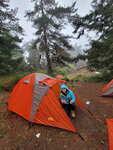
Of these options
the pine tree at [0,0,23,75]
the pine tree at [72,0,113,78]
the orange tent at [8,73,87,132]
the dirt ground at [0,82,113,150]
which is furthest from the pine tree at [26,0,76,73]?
the dirt ground at [0,82,113,150]

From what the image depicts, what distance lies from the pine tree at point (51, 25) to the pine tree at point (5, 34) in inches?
80.7

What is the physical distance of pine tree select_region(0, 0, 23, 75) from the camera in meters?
6.72

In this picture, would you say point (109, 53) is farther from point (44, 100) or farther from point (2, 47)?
point (2, 47)

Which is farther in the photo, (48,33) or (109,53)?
(48,33)

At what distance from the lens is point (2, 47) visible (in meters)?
7.28

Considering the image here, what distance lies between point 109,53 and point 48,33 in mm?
6881

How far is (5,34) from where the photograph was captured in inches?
311

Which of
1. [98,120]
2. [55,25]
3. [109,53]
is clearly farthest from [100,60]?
[55,25]

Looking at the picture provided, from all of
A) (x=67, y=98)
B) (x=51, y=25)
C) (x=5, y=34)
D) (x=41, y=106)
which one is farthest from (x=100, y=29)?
(x=5, y=34)

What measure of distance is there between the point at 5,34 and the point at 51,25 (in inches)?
204

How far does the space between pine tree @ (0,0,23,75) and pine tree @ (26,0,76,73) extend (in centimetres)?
205

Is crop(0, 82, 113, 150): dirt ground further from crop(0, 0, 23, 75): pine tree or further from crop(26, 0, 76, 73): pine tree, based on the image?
crop(26, 0, 76, 73): pine tree

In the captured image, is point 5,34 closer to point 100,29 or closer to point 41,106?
point 41,106

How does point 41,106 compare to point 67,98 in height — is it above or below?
below
